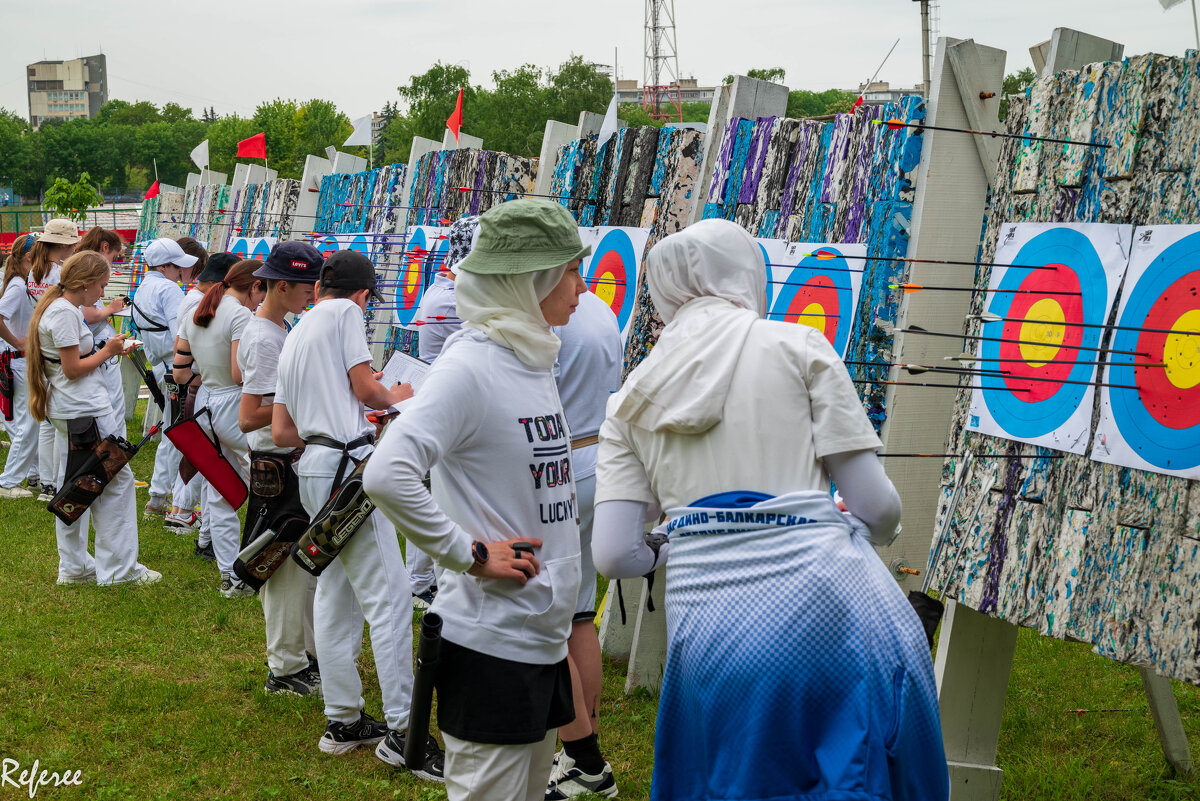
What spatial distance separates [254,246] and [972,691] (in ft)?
33.2

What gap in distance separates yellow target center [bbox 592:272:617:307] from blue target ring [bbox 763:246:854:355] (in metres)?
1.26

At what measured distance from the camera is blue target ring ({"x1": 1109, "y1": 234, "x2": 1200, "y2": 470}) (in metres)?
2.29

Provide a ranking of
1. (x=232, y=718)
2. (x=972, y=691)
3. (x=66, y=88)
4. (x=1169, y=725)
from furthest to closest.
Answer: (x=66, y=88)
(x=232, y=718)
(x=1169, y=725)
(x=972, y=691)

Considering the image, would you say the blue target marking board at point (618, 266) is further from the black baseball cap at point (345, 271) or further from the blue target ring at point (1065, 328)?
the blue target ring at point (1065, 328)

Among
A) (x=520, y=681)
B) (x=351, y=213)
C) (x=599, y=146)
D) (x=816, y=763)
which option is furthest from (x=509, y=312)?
(x=351, y=213)

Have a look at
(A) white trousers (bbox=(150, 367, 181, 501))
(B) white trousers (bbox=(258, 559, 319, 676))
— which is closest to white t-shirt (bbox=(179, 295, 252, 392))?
(B) white trousers (bbox=(258, 559, 319, 676))

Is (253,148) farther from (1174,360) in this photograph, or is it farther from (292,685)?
(1174,360)

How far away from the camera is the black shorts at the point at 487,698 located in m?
2.22

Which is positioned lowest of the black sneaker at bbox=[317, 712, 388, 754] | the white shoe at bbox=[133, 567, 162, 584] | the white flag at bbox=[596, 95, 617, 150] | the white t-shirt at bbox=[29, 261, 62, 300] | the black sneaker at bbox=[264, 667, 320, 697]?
the white shoe at bbox=[133, 567, 162, 584]

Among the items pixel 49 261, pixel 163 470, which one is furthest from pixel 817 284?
pixel 49 261

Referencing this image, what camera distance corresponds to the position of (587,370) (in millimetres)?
3586

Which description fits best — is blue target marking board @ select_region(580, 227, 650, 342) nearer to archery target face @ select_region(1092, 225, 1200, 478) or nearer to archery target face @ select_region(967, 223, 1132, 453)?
archery target face @ select_region(967, 223, 1132, 453)

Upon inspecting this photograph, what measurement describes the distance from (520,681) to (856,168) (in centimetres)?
205

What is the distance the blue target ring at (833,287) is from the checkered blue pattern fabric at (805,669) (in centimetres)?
156
